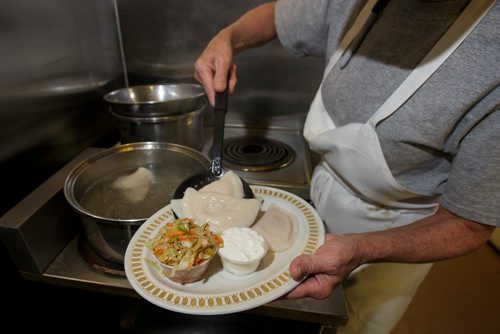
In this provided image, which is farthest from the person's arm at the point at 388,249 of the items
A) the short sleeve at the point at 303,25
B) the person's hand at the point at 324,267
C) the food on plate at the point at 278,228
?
the short sleeve at the point at 303,25

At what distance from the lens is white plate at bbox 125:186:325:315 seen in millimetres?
649

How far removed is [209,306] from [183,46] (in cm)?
135

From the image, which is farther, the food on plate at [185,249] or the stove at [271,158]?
the stove at [271,158]

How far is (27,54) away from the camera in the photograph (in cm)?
103

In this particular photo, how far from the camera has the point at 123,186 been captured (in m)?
1.06

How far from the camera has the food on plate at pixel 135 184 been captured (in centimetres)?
103

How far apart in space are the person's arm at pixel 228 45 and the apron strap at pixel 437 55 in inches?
18.4

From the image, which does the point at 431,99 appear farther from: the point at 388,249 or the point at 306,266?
the point at 306,266

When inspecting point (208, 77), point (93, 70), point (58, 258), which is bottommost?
point (58, 258)

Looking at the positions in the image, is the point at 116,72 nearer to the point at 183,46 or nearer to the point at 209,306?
the point at 183,46

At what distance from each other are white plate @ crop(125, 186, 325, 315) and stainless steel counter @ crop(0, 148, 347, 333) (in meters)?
0.18

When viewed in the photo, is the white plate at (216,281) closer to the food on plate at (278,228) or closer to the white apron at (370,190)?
the food on plate at (278,228)

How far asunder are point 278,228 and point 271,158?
22.5 inches

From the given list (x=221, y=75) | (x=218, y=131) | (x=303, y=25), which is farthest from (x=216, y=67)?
(x=303, y=25)
